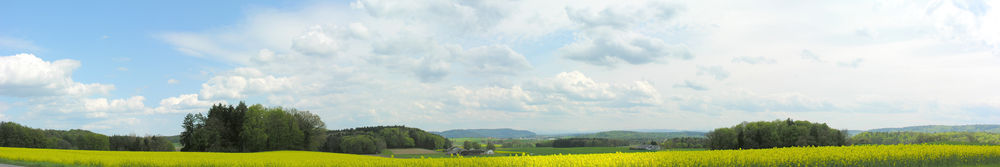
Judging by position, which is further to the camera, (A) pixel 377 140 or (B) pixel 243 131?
(A) pixel 377 140

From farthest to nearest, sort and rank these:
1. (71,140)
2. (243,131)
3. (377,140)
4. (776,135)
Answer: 1. (71,140)
2. (377,140)
3. (776,135)
4. (243,131)

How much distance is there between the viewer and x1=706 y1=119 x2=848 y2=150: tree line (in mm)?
91812

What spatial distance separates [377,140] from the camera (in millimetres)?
98500

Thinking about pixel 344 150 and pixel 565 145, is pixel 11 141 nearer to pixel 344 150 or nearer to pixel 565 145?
pixel 344 150

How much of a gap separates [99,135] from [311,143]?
55929 millimetres

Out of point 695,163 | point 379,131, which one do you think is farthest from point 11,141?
point 695,163

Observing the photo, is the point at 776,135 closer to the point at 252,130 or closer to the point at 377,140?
the point at 377,140

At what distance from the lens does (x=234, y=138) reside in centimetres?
7938

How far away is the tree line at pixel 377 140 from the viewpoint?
92062 mm

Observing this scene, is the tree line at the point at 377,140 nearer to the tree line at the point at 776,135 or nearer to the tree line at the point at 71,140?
the tree line at the point at 71,140

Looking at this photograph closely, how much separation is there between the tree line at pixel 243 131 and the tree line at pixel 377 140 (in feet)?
32.5

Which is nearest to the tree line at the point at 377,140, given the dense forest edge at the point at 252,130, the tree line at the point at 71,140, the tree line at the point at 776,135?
the dense forest edge at the point at 252,130

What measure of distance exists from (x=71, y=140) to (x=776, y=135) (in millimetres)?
132255

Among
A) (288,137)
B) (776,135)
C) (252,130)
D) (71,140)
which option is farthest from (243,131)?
(776,135)
